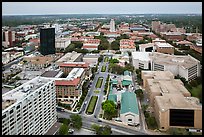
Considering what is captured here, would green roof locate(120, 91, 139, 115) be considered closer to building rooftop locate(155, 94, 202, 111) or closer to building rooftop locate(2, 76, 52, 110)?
building rooftop locate(155, 94, 202, 111)

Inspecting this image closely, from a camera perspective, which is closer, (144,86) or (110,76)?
(144,86)

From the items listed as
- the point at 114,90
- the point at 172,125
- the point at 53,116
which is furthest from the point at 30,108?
the point at 114,90

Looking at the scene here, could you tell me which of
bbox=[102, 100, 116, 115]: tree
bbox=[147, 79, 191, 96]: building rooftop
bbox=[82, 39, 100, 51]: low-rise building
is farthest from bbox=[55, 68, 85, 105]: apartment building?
bbox=[82, 39, 100, 51]: low-rise building

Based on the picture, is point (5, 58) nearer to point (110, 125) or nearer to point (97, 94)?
point (97, 94)

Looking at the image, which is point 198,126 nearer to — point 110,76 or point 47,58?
point 110,76

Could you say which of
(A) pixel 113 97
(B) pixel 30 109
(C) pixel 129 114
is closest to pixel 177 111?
(C) pixel 129 114

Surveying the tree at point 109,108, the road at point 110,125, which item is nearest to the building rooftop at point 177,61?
the tree at point 109,108

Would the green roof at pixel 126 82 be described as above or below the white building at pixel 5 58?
below

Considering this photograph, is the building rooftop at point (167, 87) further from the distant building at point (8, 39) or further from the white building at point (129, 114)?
the distant building at point (8, 39)
